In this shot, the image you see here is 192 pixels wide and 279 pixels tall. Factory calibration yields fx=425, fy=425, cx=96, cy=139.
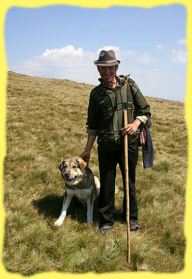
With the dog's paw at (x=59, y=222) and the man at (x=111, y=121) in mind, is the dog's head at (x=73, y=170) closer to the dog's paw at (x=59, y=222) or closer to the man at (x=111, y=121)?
the man at (x=111, y=121)

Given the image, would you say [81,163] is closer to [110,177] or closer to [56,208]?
[110,177]

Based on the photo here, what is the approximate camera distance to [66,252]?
7.33 m

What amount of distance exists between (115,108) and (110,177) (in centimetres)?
145

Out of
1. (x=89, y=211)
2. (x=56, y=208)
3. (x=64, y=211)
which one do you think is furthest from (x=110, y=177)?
(x=56, y=208)

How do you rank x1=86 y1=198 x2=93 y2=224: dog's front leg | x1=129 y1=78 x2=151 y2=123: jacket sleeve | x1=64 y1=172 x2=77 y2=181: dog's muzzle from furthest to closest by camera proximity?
x1=86 y1=198 x2=93 y2=224: dog's front leg < x1=64 y1=172 x2=77 y2=181: dog's muzzle < x1=129 y1=78 x2=151 y2=123: jacket sleeve

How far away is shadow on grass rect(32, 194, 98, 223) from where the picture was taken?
8.95 metres

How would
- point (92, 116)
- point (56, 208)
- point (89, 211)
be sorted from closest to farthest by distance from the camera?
1. point (92, 116)
2. point (89, 211)
3. point (56, 208)

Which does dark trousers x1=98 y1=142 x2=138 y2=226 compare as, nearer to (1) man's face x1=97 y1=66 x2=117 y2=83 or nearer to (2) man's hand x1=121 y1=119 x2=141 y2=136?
(2) man's hand x1=121 y1=119 x2=141 y2=136

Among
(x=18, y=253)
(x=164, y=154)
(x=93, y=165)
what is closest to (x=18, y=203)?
(x=18, y=253)

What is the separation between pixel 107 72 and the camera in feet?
25.8

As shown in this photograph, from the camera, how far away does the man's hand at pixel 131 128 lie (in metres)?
7.93

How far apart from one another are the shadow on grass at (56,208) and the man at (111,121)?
0.62 meters

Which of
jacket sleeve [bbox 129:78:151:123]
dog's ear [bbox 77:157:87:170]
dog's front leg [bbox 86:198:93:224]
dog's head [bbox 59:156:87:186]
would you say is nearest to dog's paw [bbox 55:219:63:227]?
dog's front leg [bbox 86:198:93:224]

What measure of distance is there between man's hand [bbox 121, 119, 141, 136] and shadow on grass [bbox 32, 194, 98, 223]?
7.17 ft
